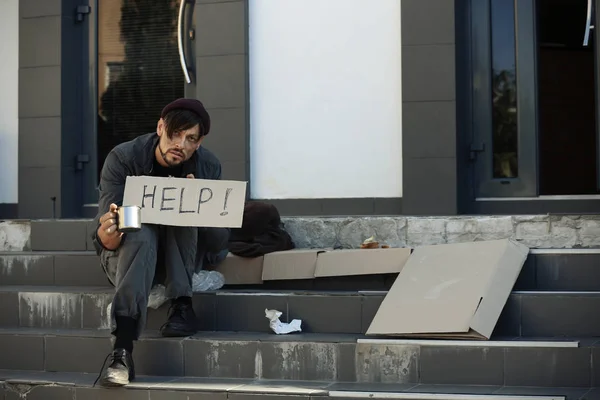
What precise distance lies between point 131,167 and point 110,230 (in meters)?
0.47

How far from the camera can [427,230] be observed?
5961mm

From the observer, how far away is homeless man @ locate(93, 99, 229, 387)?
4.40 meters

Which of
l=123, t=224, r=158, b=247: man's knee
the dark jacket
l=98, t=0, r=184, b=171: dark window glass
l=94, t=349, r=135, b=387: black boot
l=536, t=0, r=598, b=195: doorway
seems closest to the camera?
l=94, t=349, r=135, b=387: black boot

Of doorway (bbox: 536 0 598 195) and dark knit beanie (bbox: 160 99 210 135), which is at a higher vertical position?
doorway (bbox: 536 0 598 195)

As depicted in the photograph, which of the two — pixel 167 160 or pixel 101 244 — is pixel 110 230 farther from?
pixel 167 160

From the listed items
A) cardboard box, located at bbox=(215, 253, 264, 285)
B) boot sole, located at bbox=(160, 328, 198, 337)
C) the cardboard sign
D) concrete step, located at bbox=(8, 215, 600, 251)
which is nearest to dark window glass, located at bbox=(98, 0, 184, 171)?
concrete step, located at bbox=(8, 215, 600, 251)

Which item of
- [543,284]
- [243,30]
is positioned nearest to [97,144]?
[243,30]

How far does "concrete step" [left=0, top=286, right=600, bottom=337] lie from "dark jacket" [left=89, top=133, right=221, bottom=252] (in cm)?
69

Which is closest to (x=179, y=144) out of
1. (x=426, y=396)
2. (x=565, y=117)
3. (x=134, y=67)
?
(x=426, y=396)

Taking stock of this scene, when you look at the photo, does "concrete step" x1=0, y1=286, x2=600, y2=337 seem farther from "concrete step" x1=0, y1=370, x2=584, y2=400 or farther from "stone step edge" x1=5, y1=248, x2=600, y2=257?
"concrete step" x1=0, y1=370, x2=584, y2=400

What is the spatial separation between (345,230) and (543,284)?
1.44m

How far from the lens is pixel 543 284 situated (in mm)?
5051

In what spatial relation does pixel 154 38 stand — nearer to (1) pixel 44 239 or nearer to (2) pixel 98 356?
(1) pixel 44 239

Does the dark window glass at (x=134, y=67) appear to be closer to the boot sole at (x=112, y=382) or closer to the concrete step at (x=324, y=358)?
the concrete step at (x=324, y=358)
